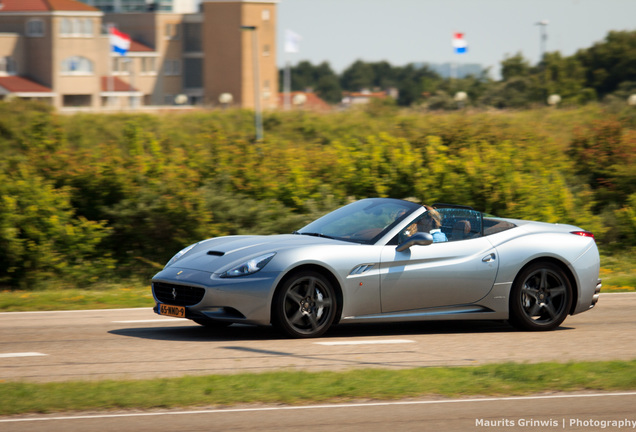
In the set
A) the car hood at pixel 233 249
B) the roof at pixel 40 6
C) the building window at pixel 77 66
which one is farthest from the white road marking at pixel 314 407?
the roof at pixel 40 6

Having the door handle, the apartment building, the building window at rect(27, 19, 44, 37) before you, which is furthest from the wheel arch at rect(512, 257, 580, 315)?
the building window at rect(27, 19, 44, 37)

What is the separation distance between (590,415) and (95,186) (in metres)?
13.3

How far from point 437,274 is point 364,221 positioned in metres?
0.99

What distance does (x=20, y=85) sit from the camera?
81.0 metres

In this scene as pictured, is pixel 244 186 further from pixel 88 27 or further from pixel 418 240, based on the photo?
pixel 88 27

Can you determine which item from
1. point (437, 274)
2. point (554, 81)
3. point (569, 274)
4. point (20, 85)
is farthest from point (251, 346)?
point (20, 85)

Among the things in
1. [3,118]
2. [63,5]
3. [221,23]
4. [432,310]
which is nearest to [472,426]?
[432,310]

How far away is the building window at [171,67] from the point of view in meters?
100

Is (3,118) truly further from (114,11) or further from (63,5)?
(114,11)

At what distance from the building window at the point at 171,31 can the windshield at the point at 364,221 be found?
312ft

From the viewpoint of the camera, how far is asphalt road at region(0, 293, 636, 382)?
735cm

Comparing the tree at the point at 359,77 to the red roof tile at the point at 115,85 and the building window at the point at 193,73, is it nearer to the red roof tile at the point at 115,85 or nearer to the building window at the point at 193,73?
the building window at the point at 193,73

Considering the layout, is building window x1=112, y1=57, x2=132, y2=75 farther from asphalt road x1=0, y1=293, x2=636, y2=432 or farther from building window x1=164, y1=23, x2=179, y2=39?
asphalt road x1=0, y1=293, x2=636, y2=432

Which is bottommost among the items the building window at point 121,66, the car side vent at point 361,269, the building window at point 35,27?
the car side vent at point 361,269
